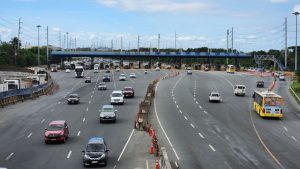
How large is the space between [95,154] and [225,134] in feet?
52.1

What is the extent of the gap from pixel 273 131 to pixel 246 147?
30.6 ft

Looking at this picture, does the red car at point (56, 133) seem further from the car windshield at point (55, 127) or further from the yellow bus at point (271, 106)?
the yellow bus at point (271, 106)

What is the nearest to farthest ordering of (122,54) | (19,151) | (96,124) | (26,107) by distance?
(19,151)
(96,124)
(26,107)
(122,54)

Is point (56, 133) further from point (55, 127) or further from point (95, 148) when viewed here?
point (95, 148)

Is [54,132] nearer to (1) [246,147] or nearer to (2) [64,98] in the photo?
(1) [246,147]

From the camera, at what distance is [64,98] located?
73062 mm

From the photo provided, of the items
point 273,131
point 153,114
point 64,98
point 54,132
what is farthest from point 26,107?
point 273,131

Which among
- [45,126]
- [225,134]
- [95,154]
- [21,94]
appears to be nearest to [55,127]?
[45,126]

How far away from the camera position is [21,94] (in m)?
70.8

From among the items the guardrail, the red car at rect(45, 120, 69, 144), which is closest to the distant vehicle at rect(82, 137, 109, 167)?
the red car at rect(45, 120, 69, 144)

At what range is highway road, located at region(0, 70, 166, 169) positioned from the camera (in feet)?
99.9

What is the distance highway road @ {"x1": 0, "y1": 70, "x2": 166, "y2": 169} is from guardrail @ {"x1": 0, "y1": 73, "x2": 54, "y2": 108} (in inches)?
48.4

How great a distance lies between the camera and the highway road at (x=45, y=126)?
3045 centimetres

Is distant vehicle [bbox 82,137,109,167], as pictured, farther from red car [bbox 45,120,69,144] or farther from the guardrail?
the guardrail
